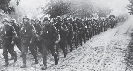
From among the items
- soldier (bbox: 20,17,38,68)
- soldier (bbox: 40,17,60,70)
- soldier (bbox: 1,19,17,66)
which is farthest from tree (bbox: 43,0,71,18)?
soldier (bbox: 40,17,60,70)

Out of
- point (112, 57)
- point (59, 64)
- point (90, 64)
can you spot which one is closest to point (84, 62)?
point (90, 64)

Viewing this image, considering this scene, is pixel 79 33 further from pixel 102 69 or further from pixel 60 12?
pixel 102 69

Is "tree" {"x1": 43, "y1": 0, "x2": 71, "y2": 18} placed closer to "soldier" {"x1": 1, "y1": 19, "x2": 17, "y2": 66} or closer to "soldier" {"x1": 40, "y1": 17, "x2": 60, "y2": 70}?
"soldier" {"x1": 1, "y1": 19, "x2": 17, "y2": 66}

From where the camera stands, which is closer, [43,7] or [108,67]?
[108,67]

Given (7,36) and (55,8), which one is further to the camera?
(55,8)

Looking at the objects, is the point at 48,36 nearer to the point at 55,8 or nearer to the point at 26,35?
the point at 26,35

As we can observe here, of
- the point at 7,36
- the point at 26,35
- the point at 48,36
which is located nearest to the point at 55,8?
the point at 7,36

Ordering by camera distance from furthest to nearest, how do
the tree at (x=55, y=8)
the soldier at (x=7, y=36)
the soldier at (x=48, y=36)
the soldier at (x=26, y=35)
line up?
the tree at (x=55, y=8)
the soldier at (x=7, y=36)
the soldier at (x=26, y=35)
the soldier at (x=48, y=36)

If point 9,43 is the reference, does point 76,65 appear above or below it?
below

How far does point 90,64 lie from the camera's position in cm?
991

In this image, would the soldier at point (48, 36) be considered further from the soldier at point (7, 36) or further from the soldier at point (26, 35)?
the soldier at point (7, 36)

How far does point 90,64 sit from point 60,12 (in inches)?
419

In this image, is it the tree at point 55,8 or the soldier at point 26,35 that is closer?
the soldier at point 26,35

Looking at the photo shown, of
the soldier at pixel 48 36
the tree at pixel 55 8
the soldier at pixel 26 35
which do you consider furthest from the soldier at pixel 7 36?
the tree at pixel 55 8
